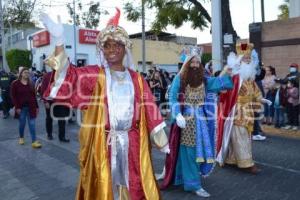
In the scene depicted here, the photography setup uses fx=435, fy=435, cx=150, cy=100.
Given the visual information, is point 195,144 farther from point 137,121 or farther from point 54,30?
point 54,30

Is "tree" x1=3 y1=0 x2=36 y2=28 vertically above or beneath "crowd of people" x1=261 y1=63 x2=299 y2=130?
above

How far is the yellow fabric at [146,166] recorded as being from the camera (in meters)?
3.60

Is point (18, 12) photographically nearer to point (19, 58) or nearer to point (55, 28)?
point (19, 58)

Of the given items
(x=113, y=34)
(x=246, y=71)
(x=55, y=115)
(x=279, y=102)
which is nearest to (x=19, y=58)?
(x=55, y=115)

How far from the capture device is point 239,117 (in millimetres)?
6562

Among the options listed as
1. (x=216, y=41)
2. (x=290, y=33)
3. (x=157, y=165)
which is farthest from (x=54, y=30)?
(x=290, y=33)

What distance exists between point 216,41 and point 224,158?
6.23m

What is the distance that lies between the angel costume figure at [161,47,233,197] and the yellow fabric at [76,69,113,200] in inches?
76.2

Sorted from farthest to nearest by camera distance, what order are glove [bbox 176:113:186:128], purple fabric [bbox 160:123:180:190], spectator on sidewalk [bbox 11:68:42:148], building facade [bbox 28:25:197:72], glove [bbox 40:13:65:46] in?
building facade [bbox 28:25:197:72] < spectator on sidewalk [bbox 11:68:42:148] < purple fabric [bbox 160:123:180:190] < glove [bbox 176:113:186:128] < glove [bbox 40:13:65:46]

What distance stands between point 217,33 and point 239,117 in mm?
6240

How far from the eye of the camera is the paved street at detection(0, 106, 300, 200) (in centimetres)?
549

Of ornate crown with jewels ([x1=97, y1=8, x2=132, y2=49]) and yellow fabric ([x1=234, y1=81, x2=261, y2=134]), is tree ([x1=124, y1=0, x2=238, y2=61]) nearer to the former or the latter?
yellow fabric ([x1=234, y1=81, x2=261, y2=134])

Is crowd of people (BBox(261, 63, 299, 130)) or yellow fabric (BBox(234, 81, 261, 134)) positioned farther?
crowd of people (BBox(261, 63, 299, 130))

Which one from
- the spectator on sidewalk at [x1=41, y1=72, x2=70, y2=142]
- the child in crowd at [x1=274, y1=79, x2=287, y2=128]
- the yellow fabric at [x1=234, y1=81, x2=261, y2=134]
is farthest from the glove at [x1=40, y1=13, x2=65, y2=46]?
the child in crowd at [x1=274, y1=79, x2=287, y2=128]
